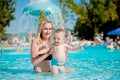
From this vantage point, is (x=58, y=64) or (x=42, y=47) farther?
(x=42, y=47)

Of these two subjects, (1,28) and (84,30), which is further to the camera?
(84,30)

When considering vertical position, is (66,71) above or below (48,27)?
below

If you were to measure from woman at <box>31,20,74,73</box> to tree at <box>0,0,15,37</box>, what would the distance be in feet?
90.7

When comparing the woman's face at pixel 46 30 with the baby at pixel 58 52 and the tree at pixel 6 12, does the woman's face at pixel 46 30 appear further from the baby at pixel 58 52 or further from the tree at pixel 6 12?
the tree at pixel 6 12

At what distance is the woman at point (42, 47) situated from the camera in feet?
23.8

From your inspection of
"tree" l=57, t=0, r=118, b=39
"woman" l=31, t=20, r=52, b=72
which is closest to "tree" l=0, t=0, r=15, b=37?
"tree" l=57, t=0, r=118, b=39

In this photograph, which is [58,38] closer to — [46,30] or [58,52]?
[58,52]

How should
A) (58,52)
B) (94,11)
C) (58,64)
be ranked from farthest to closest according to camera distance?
1. (94,11)
2. (58,52)
3. (58,64)

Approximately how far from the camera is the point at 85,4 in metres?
48.8

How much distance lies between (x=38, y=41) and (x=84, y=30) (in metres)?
47.4

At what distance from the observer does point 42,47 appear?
7.50 metres

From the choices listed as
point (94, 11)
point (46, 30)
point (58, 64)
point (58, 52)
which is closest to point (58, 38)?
point (58, 52)

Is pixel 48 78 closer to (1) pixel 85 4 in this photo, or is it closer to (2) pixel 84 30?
(1) pixel 85 4

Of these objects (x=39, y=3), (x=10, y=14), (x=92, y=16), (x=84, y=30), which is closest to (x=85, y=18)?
(x=92, y=16)
